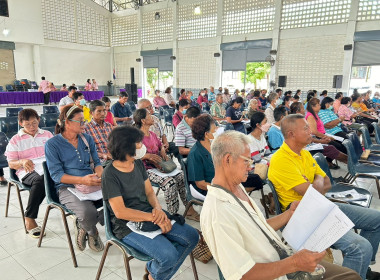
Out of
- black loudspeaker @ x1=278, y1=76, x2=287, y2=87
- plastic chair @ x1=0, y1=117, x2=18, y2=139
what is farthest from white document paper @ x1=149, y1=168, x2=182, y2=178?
black loudspeaker @ x1=278, y1=76, x2=287, y2=87

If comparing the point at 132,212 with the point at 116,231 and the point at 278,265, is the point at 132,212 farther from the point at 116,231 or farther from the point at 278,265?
the point at 278,265

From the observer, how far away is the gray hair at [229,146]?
1.32 metres

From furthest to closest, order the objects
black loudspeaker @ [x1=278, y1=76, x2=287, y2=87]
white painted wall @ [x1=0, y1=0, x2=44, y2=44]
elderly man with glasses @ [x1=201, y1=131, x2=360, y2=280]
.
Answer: white painted wall @ [x1=0, y1=0, x2=44, y2=44] < black loudspeaker @ [x1=278, y1=76, x2=287, y2=87] < elderly man with glasses @ [x1=201, y1=131, x2=360, y2=280]

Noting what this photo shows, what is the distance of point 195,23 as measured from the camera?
1627 cm

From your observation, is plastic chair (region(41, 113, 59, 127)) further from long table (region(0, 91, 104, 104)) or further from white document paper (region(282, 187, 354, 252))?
long table (region(0, 91, 104, 104))

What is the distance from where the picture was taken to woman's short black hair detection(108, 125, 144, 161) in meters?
1.82

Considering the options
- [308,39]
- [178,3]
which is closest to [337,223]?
[308,39]

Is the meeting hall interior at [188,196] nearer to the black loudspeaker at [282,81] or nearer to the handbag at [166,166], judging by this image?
the handbag at [166,166]

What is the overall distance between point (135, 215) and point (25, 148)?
6.01 feet

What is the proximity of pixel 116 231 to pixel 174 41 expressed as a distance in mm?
16940

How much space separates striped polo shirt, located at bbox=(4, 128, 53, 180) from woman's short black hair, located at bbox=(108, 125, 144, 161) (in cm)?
147

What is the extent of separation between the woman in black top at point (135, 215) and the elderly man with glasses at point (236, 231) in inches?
24.9

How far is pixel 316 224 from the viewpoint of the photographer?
145cm

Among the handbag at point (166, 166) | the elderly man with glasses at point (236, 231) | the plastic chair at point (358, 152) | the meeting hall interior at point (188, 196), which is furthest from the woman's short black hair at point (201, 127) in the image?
the plastic chair at point (358, 152)
